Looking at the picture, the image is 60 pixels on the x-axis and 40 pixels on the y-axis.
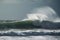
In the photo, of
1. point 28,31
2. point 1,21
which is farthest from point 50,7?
point 1,21

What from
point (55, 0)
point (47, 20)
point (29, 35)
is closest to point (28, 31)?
point (29, 35)

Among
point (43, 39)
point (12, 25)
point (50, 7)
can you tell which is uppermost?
point (50, 7)

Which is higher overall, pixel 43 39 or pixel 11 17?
pixel 11 17

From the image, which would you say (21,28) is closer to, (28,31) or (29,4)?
(28,31)

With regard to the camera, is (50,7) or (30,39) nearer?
(30,39)

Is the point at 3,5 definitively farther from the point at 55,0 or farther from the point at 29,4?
the point at 55,0

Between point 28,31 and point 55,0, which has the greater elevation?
point 55,0
